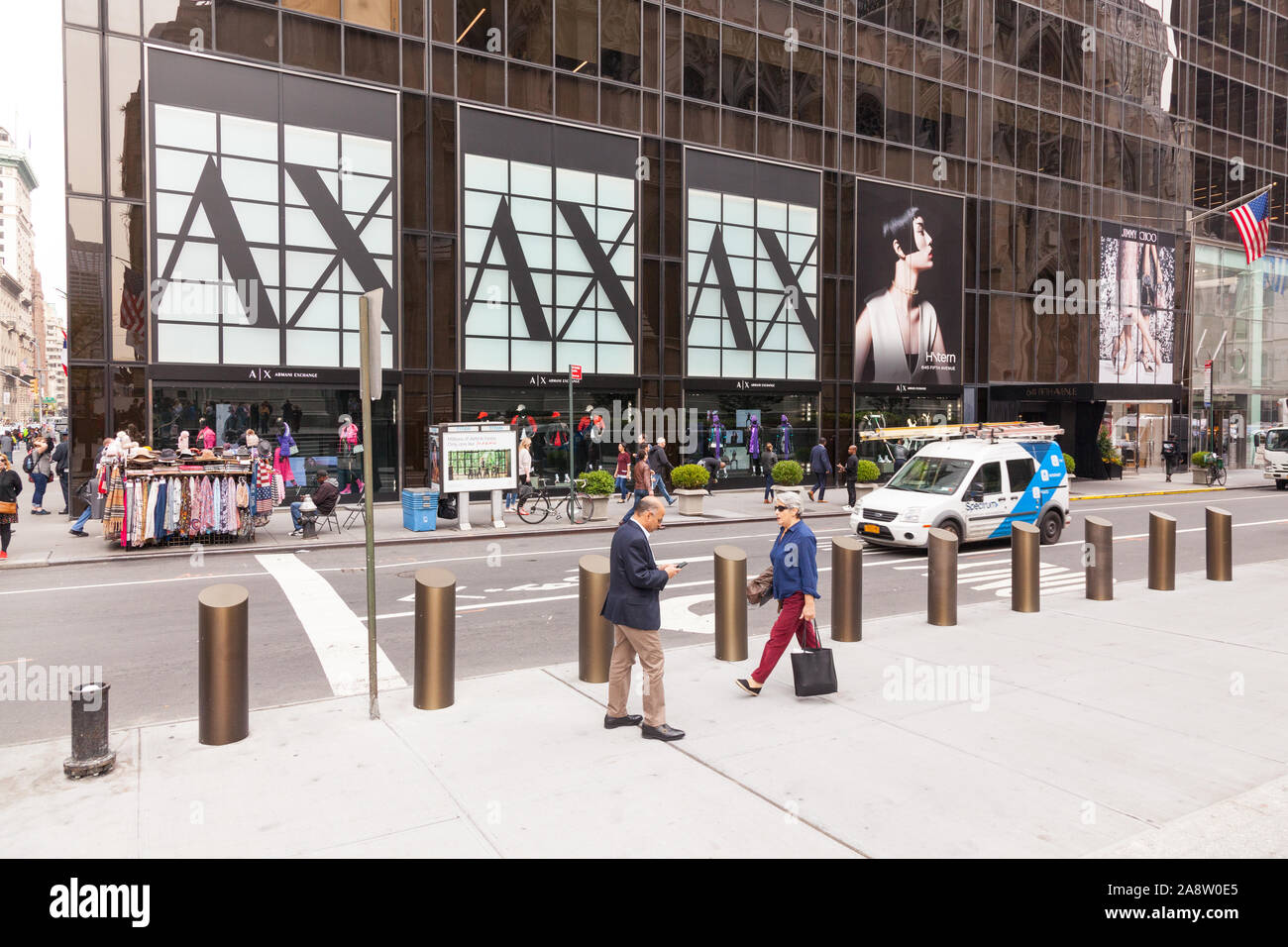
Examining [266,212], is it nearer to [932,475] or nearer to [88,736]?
[932,475]

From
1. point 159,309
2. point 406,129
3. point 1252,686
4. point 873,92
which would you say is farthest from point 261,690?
point 873,92

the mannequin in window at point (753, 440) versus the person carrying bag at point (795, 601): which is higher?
the mannequin in window at point (753, 440)

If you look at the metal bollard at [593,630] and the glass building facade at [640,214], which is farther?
the glass building facade at [640,214]

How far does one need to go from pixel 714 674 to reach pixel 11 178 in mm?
197886

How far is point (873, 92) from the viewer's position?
32.9m

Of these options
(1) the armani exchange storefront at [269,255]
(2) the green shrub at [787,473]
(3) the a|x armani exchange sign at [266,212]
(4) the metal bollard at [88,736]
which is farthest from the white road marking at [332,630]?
(2) the green shrub at [787,473]

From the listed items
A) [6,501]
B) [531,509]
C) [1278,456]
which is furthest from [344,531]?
[1278,456]

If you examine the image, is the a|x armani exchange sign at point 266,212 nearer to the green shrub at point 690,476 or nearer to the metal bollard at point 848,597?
the green shrub at point 690,476

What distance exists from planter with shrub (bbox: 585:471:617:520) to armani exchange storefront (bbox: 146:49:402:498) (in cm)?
588

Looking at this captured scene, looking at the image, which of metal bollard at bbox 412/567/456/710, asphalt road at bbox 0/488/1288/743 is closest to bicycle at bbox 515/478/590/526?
asphalt road at bbox 0/488/1288/743

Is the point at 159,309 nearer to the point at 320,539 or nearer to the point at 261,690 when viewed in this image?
the point at 320,539

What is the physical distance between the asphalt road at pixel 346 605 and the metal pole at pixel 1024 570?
1.19 m

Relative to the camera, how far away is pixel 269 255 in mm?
22609

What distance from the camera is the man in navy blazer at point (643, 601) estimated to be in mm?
6164
